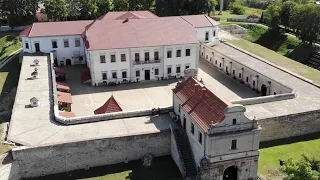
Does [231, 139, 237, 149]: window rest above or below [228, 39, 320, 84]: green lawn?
above

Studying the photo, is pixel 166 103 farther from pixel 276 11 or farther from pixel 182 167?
pixel 276 11

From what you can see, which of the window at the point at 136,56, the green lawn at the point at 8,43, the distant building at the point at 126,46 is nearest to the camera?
the distant building at the point at 126,46

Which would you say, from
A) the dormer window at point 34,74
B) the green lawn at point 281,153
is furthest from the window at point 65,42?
the green lawn at point 281,153

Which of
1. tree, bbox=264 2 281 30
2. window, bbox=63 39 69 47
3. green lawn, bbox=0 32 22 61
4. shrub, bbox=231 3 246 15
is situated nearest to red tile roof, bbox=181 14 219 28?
window, bbox=63 39 69 47

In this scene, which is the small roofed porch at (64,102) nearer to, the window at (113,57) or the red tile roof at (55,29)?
the window at (113,57)

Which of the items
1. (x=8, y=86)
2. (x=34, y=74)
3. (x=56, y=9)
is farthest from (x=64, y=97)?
(x=56, y=9)

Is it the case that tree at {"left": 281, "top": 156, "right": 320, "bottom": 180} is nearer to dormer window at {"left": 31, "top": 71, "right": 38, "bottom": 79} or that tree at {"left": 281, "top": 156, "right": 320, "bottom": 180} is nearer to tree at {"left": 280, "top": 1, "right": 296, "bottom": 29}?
Result: dormer window at {"left": 31, "top": 71, "right": 38, "bottom": 79}
